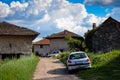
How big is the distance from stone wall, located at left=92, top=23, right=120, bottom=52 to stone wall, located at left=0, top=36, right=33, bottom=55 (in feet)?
59.4

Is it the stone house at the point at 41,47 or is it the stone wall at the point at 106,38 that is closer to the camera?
the stone wall at the point at 106,38

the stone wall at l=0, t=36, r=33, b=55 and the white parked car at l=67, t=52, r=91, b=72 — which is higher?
the stone wall at l=0, t=36, r=33, b=55

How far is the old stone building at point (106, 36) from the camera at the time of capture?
61.0 metres

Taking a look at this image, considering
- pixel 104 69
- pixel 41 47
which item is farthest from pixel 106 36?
pixel 41 47

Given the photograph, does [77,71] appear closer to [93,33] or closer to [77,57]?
[77,57]

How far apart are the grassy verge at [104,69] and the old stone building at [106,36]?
25979mm

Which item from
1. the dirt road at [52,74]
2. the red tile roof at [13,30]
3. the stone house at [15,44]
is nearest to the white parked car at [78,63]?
the dirt road at [52,74]

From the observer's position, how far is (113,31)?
202ft

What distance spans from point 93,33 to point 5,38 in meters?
20.3

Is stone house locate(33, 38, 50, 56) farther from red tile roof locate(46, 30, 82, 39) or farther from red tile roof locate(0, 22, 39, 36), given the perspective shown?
red tile roof locate(0, 22, 39, 36)

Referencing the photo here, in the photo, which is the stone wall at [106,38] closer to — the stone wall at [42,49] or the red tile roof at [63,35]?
the red tile roof at [63,35]

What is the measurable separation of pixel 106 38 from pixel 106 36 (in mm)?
401

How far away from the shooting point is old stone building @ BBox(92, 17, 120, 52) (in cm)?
6103

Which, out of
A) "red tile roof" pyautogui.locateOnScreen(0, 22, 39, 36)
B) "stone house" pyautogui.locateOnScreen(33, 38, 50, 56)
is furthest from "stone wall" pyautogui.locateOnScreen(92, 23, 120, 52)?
"stone house" pyautogui.locateOnScreen(33, 38, 50, 56)
